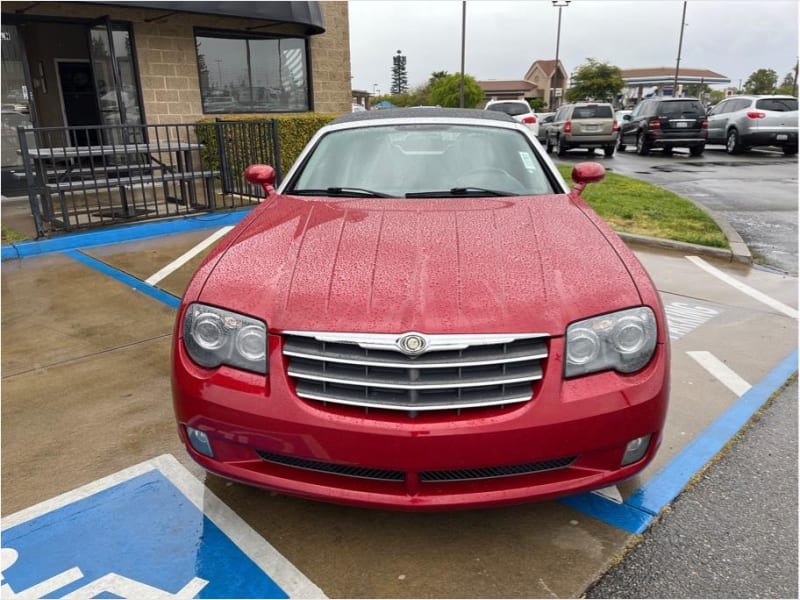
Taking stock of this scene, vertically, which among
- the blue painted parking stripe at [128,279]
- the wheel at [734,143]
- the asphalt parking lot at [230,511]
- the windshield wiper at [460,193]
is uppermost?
the windshield wiper at [460,193]

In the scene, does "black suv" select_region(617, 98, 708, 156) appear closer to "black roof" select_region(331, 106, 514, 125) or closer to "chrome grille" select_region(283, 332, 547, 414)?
"black roof" select_region(331, 106, 514, 125)

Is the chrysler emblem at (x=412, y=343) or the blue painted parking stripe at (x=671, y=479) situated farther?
the blue painted parking stripe at (x=671, y=479)

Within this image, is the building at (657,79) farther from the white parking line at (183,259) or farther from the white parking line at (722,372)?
the white parking line at (722,372)

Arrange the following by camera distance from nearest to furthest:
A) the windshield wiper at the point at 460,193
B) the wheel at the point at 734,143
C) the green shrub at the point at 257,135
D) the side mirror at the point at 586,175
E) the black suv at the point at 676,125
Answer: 1. the windshield wiper at the point at 460,193
2. the side mirror at the point at 586,175
3. the green shrub at the point at 257,135
4. the black suv at the point at 676,125
5. the wheel at the point at 734,143

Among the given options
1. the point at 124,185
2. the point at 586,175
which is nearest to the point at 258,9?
the point at 124,185

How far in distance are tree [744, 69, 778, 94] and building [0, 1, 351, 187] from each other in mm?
75048

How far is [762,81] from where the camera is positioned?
72.6 metres

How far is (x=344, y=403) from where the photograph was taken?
6.56ft

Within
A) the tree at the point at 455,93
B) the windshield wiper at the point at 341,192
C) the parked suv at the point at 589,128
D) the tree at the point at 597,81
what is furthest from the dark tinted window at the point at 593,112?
the tree at the point at 597,81

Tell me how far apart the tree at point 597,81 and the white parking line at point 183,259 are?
57693 millimetres

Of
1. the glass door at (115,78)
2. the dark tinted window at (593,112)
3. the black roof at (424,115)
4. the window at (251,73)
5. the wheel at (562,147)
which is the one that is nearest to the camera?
the black roof at (424,115)

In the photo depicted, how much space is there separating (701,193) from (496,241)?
10.6 m

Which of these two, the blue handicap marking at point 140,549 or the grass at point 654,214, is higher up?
the grass at point 654,214

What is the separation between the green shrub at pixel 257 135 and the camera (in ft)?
29.1
